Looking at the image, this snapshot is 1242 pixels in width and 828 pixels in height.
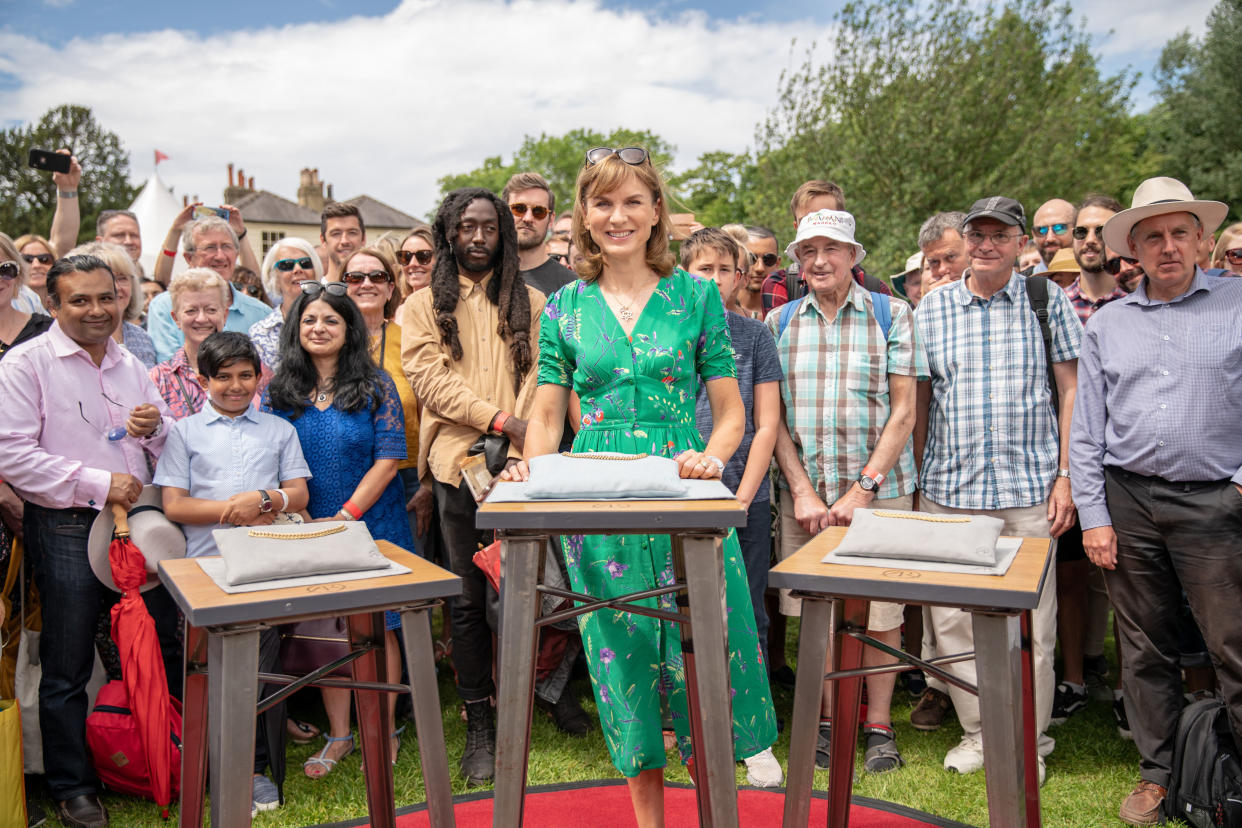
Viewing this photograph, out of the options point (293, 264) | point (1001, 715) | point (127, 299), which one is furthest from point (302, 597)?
point (293, 264)

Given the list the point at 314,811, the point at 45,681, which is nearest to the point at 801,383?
the point at 314,811

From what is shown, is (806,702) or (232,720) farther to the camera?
(806,702)

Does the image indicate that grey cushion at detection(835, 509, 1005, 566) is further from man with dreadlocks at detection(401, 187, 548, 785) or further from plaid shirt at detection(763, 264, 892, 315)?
plaid shirt at detection(763, 264, 892, 315)

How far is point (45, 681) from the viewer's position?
3.82 m

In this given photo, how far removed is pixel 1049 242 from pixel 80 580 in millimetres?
5657

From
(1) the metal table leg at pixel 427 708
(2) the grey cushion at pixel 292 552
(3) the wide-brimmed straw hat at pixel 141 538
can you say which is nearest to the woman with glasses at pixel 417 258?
(3) the wide-brimmed straw hat at pixel 141 538

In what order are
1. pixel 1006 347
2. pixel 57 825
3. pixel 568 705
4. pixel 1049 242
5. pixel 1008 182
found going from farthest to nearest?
pixel 1008 182, pixel 1049 242, pixel 568 705, pixel 1006 347, pixel 57 825

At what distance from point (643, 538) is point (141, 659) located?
7.55ft

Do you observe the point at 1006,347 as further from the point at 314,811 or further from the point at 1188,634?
the point at 314,811

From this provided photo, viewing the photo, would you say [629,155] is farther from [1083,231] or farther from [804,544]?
[1083,231]

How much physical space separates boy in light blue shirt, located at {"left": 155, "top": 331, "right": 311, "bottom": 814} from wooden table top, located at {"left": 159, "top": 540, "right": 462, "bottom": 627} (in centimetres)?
149

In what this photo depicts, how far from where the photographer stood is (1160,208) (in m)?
3.64

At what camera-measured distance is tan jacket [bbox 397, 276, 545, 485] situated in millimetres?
4109

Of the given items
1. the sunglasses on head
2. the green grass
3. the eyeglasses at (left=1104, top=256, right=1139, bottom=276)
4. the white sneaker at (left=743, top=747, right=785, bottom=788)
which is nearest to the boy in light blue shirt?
the green grass
